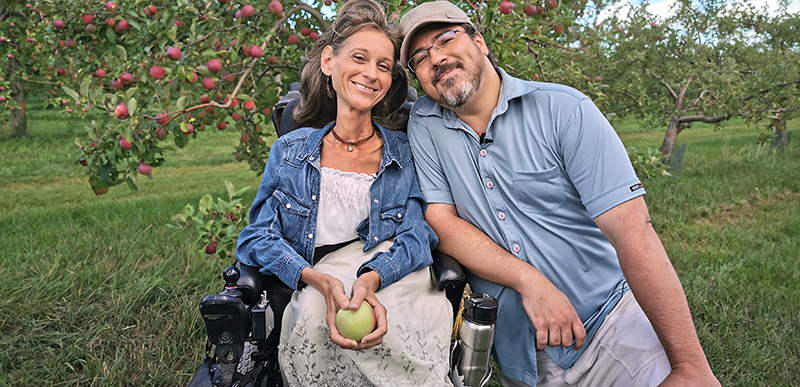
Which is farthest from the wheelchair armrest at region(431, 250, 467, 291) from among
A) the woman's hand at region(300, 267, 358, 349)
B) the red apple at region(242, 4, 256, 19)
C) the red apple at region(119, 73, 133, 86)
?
the red apple at region(119, 73, 133, 86)

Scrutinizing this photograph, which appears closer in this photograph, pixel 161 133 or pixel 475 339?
pixel 475 339

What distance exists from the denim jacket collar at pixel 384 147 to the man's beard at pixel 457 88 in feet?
0.99

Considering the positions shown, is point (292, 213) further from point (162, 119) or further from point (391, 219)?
point (162, 119)

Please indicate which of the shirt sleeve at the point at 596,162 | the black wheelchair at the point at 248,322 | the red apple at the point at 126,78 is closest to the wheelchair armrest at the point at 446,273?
the black wheelchair at the point at 248,322

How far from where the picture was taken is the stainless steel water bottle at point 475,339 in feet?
5.91

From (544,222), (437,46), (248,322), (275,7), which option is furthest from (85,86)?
(544,222)

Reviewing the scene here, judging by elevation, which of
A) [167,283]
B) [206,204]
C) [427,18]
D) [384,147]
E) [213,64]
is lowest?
[167,283]

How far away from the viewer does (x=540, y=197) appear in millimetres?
2078

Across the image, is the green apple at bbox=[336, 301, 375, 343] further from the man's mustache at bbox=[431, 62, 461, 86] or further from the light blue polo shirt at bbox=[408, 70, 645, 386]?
the man's mustache at bbox=[431, 62, 461, 86]

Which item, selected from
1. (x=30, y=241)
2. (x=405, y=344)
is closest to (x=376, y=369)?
(x=405, y=344)

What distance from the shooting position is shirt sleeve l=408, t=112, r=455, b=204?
7.34 ft

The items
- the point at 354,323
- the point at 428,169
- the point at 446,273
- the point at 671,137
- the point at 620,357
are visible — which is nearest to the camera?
the point at 354,323

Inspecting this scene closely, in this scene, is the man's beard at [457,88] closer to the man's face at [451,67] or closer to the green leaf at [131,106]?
the man's face at [451,67]

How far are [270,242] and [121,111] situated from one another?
1398mm
